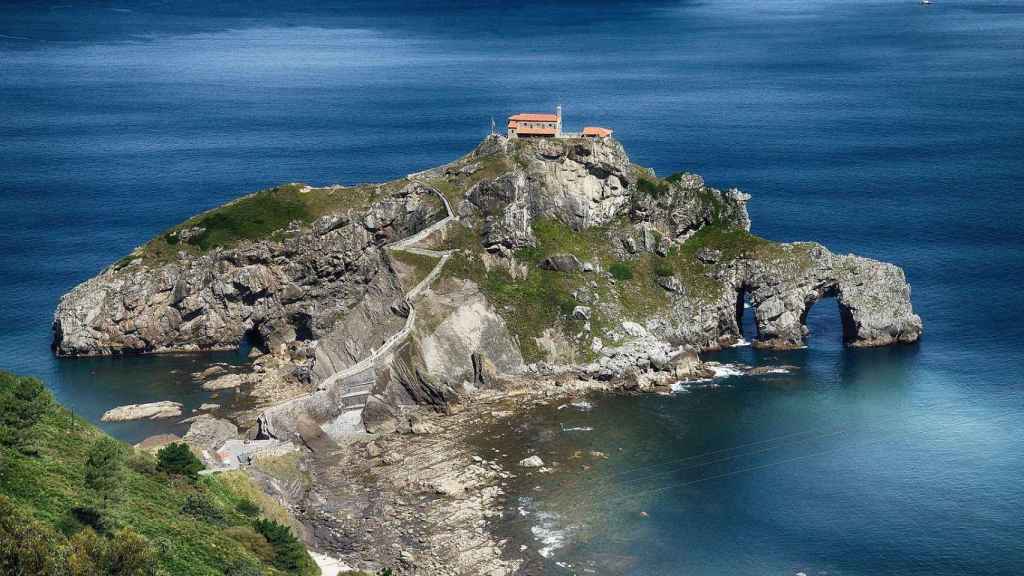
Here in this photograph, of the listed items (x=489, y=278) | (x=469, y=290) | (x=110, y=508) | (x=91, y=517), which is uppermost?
(x=489, y=278)

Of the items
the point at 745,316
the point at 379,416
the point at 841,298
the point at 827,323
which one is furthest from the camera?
the point at 745,316

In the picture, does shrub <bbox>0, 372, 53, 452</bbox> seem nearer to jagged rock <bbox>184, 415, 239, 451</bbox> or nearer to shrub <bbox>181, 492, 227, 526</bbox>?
shrub <bbox>181, 492, 227, 526</bbox>

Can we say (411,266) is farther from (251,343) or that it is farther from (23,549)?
(23,549)

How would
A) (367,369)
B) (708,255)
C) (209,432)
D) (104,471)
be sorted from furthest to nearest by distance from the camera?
(708,255) < (367,369) < (209,432) < (104,471)

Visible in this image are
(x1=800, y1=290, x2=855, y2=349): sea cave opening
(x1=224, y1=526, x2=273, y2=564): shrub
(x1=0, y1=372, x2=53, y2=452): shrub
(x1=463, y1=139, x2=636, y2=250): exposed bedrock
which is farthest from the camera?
(x1=463, y1=139, x2=636, y2=250): exposed bedrock

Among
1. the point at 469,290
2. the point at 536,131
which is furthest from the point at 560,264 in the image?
the point at 536,131

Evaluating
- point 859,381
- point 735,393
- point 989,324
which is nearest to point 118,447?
point 735,393

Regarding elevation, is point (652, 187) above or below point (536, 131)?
below

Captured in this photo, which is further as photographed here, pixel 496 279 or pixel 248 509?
pixel 496 279

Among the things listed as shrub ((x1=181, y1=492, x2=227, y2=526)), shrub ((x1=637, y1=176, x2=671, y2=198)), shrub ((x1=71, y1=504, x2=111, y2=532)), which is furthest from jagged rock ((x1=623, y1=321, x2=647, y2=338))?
shrub ((x1=71, y1=504, x2=111, y2=532))
